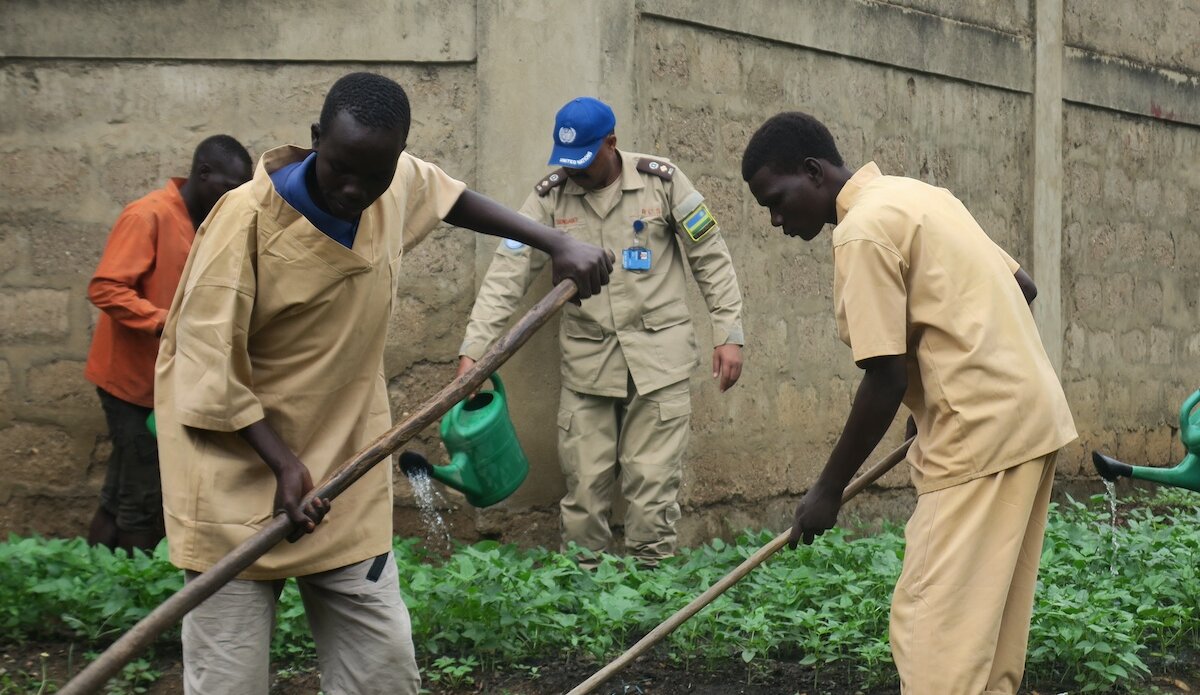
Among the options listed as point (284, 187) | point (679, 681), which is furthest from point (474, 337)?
point (284, 187)

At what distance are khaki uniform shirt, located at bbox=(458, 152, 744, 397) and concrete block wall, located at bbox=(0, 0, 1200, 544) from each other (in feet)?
0.86

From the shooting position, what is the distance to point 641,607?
4.66 m

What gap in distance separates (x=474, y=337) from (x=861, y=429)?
277 centimetres

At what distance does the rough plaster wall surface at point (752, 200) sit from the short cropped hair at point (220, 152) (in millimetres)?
1807

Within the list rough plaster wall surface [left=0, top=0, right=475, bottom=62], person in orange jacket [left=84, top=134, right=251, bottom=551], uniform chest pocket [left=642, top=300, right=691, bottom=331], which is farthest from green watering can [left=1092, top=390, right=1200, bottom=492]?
person in orange jacket [left=84, top=134, right=251, bottom=551]

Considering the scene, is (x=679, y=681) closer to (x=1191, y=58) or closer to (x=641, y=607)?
(x=641, y=607)

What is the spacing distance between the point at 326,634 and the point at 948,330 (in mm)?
1651

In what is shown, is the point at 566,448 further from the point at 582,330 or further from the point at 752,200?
the point at 752,200

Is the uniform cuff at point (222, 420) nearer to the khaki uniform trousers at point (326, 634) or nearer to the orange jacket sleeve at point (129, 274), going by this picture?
the khaki uniform trousers at point (326, 634)

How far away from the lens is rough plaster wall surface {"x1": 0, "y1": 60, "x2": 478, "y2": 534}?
6.02 metres

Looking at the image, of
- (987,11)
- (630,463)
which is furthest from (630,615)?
(987,11)

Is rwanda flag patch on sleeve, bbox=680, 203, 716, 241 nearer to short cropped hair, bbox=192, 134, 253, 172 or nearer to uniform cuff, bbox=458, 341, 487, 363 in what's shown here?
uniform cuff, bbox=458, 341, 487, 363

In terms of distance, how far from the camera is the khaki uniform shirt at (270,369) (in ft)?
9.54

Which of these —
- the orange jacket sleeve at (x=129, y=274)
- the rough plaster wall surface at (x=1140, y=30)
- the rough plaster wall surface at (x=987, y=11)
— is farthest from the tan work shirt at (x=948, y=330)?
the rough plaster wall surface at (x=1140, y=30)
